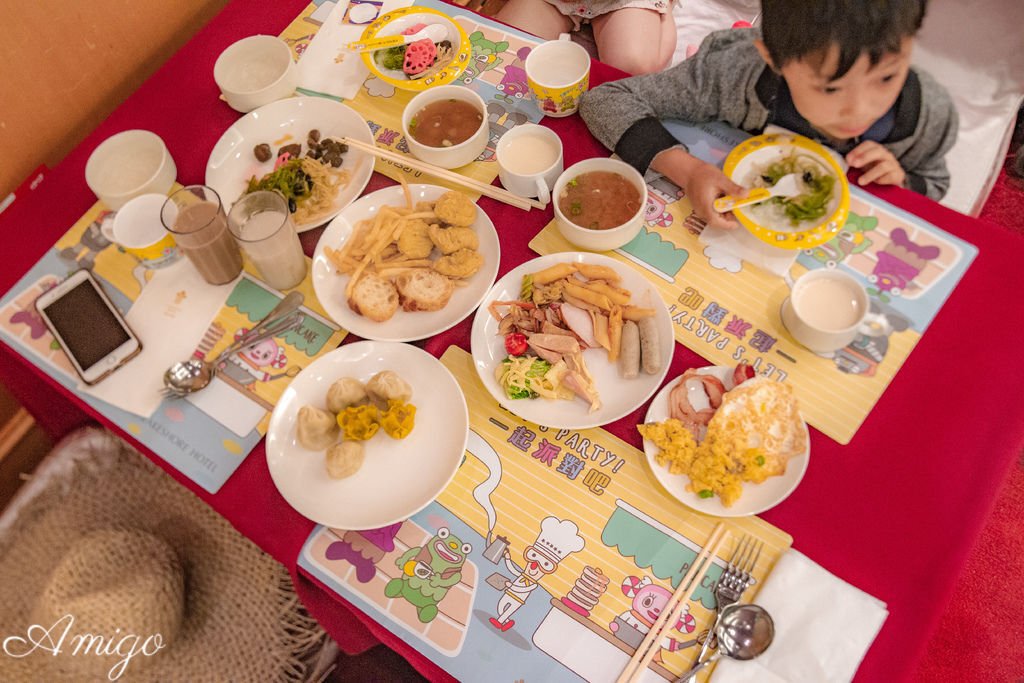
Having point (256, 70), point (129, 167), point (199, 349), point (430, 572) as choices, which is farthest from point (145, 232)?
point (430, 572)

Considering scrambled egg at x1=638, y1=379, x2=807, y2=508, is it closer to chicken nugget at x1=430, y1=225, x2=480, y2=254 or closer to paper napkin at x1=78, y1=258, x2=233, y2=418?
chicken nugget at x1=430, y1=225, x2=480, y2=254

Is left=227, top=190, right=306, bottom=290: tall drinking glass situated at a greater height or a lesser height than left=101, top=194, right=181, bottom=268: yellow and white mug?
greater

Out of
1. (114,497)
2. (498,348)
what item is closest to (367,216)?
(498,348)

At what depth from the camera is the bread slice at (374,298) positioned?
1244mm

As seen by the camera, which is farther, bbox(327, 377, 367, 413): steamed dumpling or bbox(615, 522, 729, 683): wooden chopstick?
bbox(327, 377, 367, 413): steamed dumpling

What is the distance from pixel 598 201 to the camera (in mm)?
1297

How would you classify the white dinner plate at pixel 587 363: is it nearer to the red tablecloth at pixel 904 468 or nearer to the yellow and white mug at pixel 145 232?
the red tablecloth at pixel 904 468

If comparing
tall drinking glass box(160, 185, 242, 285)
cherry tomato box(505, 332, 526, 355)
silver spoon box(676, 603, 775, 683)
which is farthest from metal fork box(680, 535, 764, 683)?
tall drinking glass box(160, 185, 242, 285)

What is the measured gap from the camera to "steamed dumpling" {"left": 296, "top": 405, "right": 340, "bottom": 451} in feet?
3.72

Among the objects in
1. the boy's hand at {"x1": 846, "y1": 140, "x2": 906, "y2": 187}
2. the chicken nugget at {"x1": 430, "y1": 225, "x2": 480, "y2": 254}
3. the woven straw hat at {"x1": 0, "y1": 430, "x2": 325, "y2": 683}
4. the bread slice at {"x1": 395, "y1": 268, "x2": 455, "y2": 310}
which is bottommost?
the woven straw hat at {"x1": 0, "y1": 430, "x2": 325, "y2": 683}

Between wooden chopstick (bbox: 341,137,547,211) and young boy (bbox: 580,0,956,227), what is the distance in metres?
0.22

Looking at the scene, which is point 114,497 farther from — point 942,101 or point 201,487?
point 942,101

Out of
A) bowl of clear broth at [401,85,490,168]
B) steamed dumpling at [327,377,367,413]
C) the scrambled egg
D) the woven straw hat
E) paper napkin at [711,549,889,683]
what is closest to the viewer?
paper napkin at [711,549,889,683]

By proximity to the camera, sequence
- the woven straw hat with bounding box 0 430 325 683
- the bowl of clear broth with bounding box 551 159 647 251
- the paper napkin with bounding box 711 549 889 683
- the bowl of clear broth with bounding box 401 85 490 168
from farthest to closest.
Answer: the woven straw hat with bounding box 0 430 325 683 → the bowl of clear broth with bounding box 401 85 490 168 → the bowl of clear broth with bounding box 551 159 647 251 → the paper napkin with bounding box 711 549 889 683
